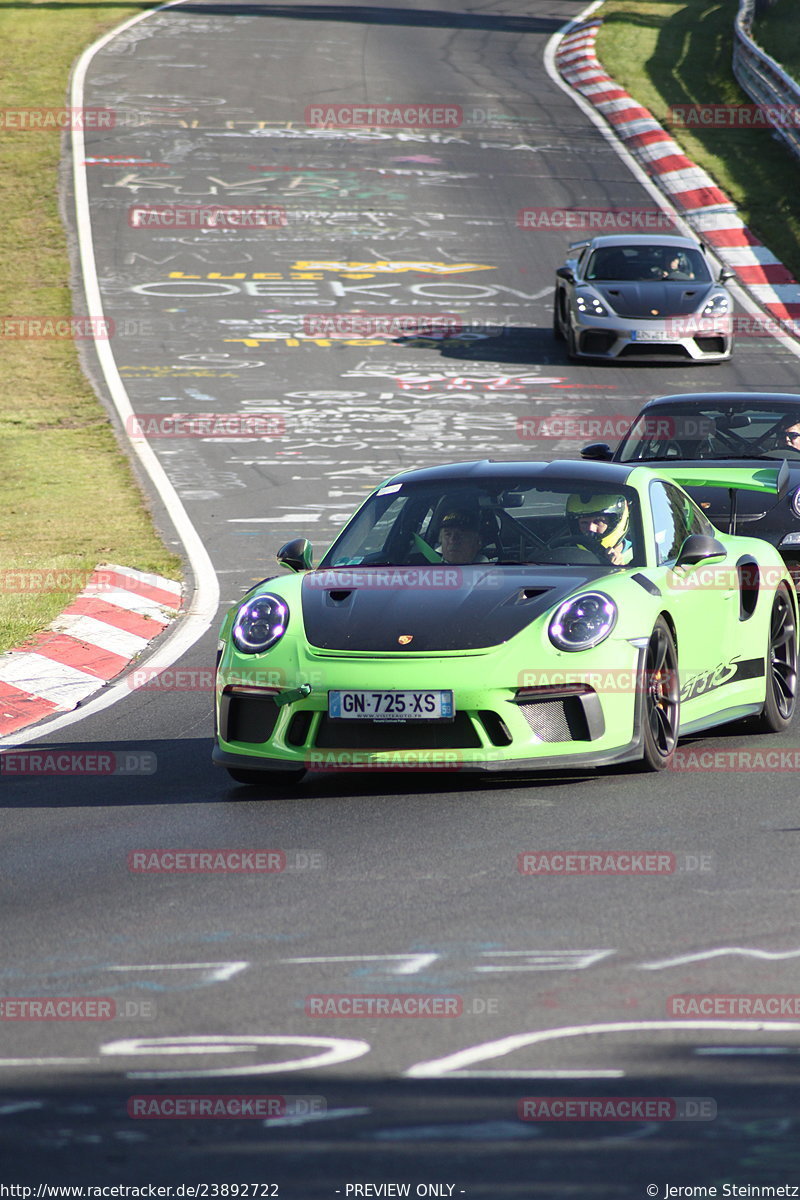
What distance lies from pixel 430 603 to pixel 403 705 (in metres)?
0.60

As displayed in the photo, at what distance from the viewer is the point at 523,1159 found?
4055 millimetres

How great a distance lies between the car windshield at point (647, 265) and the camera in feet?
76.8

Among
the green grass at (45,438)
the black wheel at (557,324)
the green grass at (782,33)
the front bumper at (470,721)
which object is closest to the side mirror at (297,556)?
the front bumper at (470,721)

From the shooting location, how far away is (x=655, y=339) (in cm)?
2272

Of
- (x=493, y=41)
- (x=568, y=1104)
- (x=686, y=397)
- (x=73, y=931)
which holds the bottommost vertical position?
(x=493, y=41)

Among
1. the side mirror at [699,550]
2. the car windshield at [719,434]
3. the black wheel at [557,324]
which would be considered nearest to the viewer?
the side mirror at [699,550]

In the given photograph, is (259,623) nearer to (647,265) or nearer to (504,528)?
(504,528)

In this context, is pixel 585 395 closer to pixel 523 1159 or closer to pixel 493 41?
pixel 523 1159

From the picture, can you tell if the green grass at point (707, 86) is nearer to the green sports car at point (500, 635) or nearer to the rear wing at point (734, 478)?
the rear wing at point (734, 478)

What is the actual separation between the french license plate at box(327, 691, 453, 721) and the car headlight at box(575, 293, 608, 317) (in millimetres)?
16049

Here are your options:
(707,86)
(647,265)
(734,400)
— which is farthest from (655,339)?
(707,86)

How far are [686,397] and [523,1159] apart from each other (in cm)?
1056

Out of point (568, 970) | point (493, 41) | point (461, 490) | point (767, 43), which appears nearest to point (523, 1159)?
point (568, 970)

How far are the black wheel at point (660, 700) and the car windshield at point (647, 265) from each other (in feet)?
51.6
